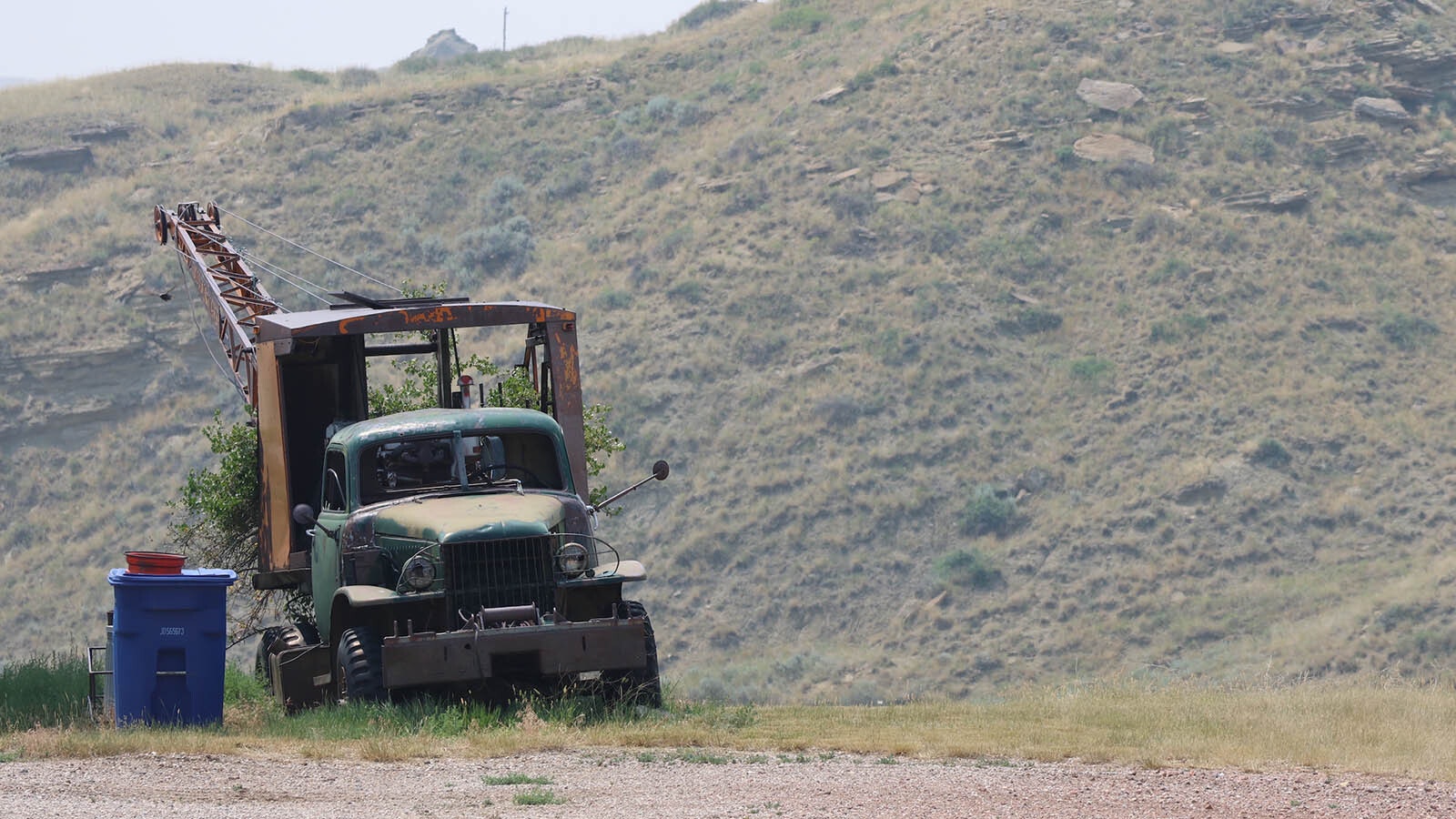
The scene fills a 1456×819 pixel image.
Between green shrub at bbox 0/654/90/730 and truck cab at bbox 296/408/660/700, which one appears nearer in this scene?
truck cab at bbox 296/408/660/700

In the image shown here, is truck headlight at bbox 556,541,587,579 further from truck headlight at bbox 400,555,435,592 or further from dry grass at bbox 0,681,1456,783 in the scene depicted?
dry grass at bbox 0,681,1456,783

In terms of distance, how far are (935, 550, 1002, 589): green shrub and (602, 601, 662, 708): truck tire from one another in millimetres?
24496

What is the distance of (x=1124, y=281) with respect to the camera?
4484 centimetres

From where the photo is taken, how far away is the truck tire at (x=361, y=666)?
11695 millimetres

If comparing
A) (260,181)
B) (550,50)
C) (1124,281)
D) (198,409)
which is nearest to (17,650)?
(198,409)

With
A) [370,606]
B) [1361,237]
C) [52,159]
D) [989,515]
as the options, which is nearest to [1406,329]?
[1361,237]

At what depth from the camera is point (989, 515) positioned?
3803 centimetres

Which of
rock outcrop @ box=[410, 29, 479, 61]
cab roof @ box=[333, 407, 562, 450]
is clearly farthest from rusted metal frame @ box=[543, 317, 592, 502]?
rock outcrop @ box=[410, 29, 479, 61]

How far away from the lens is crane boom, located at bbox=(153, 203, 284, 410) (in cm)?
1844

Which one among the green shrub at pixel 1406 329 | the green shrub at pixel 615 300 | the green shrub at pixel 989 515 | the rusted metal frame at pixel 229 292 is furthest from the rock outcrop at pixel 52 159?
the green shrub at pixel 1406 329

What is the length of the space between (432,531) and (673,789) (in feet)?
12.2

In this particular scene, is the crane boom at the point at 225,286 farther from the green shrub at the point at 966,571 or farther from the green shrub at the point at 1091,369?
the green shrub at the point at 1091,369

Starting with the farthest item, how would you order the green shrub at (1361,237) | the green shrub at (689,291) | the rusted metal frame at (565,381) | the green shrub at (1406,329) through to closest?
the green shrub at (689,291) < the green shrub at (1361,237) < the green shrub at (1406,329) < the rusted metal frame at (565,381)

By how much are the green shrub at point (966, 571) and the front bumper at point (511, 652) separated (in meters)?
25.2
